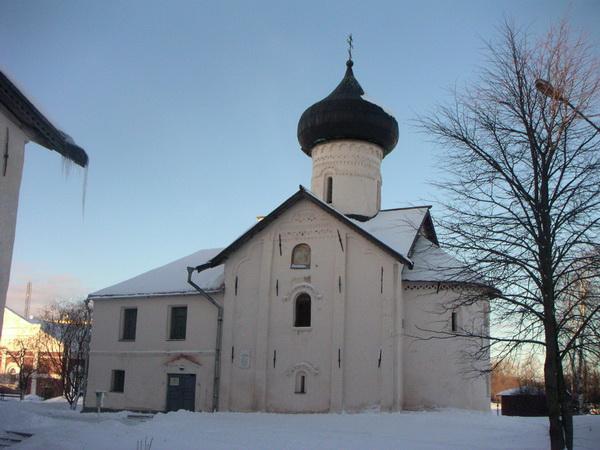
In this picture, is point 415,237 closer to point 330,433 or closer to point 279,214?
point 279,214

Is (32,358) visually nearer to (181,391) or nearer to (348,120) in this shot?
(181,391)

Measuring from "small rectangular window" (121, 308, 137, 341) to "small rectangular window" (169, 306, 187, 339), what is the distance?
1.72 meters

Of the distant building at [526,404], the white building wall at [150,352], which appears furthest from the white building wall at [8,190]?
the distant building at [526,404]

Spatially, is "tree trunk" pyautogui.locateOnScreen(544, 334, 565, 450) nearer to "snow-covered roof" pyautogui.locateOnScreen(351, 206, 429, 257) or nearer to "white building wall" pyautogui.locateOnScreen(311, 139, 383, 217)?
"snow-covered roof" pyautogui.locateOnScreen(351, 206, 429, 257)

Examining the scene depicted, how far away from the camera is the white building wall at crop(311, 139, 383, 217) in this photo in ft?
82.2

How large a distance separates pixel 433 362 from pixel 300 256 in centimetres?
529

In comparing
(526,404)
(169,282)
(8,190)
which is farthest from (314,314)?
(8,190)

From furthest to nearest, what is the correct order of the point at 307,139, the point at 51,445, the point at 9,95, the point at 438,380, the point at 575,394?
1. the point at 307,139
2. the point at 575,394
3. the point at 438,380
4. the point at 51,445
5. the point at 9,95

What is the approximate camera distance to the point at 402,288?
2100cm

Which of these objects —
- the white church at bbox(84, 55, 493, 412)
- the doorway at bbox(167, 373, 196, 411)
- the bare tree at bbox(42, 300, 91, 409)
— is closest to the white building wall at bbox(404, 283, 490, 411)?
the white church at bbox(84, 55, 493, 412)

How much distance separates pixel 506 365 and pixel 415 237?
395 inches

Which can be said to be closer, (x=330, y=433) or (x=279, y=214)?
(x=330, y=433)

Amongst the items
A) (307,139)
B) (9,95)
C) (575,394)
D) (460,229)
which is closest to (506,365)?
(460,229)

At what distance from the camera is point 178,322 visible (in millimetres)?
23969
